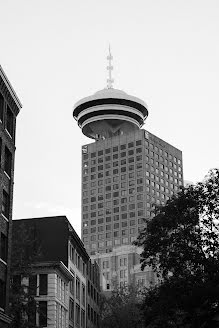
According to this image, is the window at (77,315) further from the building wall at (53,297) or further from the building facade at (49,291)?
the building facade at (49,291)

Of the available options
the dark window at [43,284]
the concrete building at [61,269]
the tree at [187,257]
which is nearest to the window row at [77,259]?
the concrete building at [61,269]

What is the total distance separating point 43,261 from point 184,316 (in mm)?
28519

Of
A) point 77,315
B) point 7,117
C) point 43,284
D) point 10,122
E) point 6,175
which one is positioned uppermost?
point 7,117

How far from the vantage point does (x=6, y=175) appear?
4600cm

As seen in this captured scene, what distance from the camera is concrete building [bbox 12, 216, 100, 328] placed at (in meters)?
70.6

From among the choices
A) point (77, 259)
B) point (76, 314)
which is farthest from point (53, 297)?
point (77, 259)

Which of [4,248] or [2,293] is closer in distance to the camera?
[2,293]

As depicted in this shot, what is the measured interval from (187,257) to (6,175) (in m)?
13.6

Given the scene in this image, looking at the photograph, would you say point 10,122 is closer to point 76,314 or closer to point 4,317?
point 4,317

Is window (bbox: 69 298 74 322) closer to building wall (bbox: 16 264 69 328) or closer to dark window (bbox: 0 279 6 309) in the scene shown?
building wall (bbox: 16 264 69 328)

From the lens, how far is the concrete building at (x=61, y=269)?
70562 millimetres

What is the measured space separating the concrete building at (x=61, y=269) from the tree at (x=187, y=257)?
16.9 meters

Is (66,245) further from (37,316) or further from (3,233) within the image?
(3,233)

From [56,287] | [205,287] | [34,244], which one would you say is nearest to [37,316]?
[56,287]
